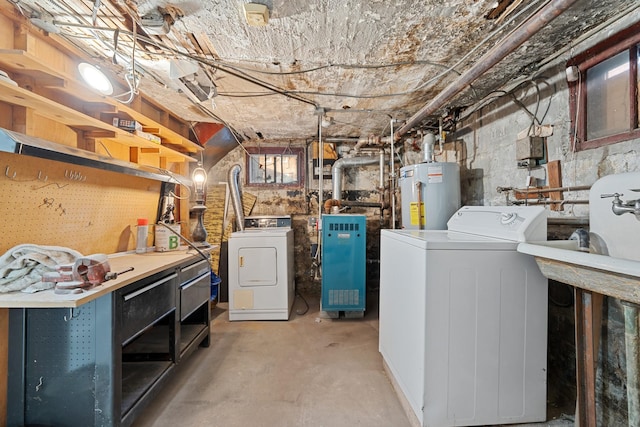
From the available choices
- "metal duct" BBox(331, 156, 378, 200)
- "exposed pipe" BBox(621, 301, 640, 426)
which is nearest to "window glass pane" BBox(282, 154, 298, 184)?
"metal duct" BBox(331, 156, 378, 200)

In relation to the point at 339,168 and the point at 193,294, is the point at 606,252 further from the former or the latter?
the point at 339,168

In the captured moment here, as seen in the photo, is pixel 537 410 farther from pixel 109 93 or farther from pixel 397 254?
pixel 109 93

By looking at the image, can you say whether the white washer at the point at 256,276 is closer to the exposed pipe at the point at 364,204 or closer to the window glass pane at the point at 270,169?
the exposed pipe at the point at 364,204

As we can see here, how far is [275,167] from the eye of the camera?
3.92 metres

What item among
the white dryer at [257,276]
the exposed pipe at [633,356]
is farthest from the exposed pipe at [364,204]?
the exposed pipe at [633,356]

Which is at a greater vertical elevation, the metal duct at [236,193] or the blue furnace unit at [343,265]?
the metal duct at [236,193]

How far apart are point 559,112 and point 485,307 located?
1.34 m

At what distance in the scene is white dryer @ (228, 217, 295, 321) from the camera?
294cm

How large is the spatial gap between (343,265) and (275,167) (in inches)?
72.0

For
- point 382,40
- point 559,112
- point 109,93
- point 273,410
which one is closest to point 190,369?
point 273,410

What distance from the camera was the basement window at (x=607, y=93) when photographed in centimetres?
129

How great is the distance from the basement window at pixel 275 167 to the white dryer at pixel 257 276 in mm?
1187

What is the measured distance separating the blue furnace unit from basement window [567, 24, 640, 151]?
1944 mm

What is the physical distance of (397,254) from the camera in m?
1.74
